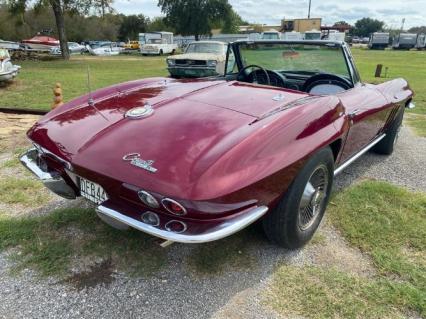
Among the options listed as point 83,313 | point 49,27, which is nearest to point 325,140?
point 83,313

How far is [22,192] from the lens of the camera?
346 cm

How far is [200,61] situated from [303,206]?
37.1 ft

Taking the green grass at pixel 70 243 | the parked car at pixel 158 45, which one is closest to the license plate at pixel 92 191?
the green grass at pixel 70 243

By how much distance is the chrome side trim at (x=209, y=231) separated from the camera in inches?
72.4

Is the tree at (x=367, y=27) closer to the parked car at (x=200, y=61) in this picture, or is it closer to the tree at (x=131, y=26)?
the tree at (x=131, y=26)

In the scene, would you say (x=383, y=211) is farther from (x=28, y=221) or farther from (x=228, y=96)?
(x=28, y=221)

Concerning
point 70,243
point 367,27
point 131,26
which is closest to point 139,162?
point 70,243

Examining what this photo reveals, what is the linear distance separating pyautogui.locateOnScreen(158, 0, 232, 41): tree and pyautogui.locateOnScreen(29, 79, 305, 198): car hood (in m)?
42.3

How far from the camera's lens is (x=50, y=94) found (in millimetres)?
9562

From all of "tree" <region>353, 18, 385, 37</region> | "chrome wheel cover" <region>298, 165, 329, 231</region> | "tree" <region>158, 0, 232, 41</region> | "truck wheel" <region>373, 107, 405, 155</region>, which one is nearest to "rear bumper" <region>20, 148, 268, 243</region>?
"chrome wheel cover" <region>298, 165, 329, 231</region>

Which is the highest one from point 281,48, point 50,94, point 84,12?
point 84,12

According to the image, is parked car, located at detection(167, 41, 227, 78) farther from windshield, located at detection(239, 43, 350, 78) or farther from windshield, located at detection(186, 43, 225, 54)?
windshield, located at detection(239, 43, 350, 78)

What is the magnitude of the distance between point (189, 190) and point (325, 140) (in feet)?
3.58

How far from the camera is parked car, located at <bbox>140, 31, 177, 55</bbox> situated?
32.9m
